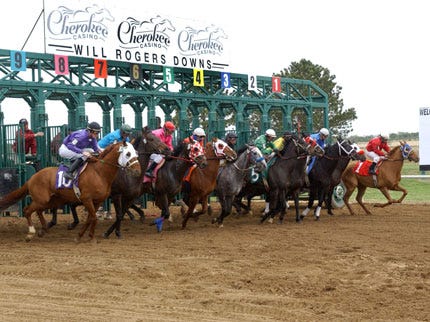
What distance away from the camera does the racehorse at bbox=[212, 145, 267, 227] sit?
1416 centimetres

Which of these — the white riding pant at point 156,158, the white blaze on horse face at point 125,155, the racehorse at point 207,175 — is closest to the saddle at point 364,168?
the racehorse at point 207,175

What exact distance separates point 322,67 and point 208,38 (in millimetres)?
36437

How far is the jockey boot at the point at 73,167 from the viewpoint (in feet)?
38.4

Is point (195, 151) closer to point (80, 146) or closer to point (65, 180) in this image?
point (80, 146)

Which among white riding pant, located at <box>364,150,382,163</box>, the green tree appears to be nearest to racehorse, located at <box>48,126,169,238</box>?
white riding pant, located at <box>364,150,382,163</box>

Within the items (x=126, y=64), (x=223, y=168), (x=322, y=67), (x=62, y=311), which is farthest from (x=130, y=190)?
(x=322, y=67)

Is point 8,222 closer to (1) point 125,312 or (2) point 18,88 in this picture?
(2) point 18,88

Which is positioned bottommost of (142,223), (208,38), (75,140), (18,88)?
(142,223)

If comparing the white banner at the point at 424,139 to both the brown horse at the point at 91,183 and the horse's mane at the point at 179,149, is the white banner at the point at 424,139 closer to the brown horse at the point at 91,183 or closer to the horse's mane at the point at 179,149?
the horse's mane at the point at 179,149

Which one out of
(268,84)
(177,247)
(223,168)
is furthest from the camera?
(268,84)

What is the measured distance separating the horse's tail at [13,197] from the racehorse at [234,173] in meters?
3.65

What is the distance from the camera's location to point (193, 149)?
43.7 feet

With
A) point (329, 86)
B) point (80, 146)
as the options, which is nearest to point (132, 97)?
point (80, 146)

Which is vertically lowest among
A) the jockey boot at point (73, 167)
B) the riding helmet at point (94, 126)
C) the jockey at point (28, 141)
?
the jockey boot at point (73, 167)
